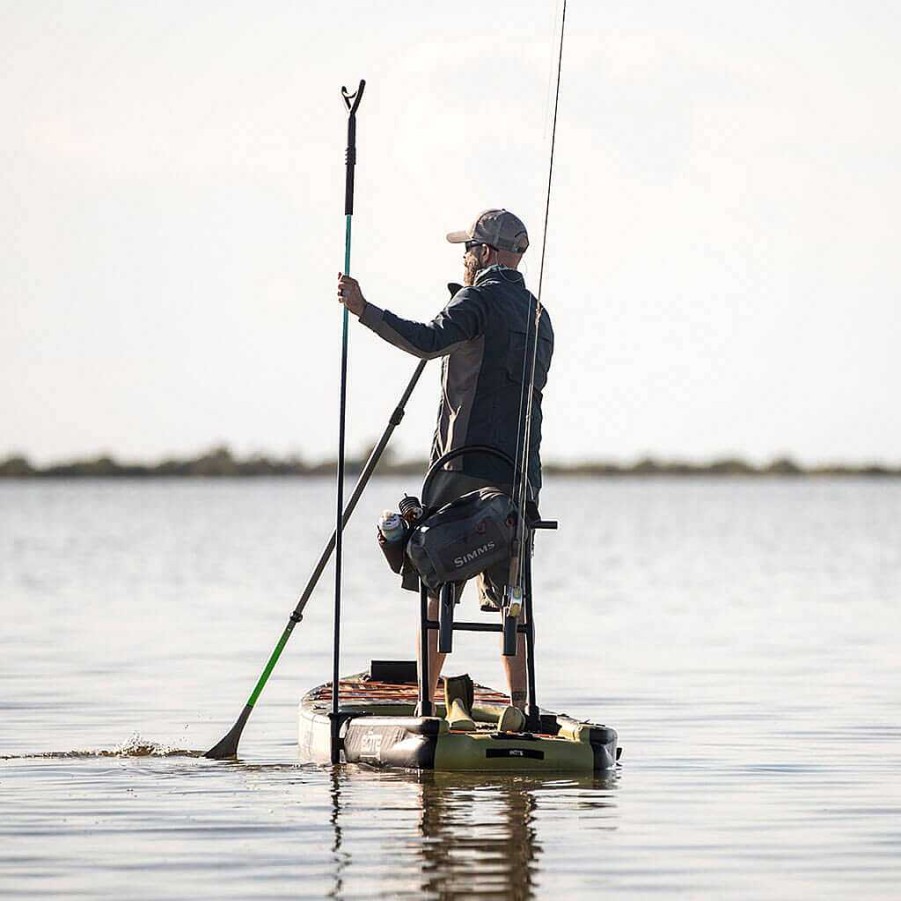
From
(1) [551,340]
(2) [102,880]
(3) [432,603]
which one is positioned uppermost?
(1) [551,340]

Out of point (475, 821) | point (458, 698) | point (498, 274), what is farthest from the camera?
point (458, 698)

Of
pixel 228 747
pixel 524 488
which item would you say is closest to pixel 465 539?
pixel 524 488

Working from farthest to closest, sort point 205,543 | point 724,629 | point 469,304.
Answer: point 205,543 → point 724,629 → point 469,304

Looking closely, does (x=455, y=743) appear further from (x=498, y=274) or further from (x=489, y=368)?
(x=498, y=274)

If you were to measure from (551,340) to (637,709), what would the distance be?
4.34m

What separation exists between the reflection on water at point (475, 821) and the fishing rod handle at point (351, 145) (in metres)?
2.52

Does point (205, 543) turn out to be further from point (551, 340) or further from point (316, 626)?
point (551, 340)

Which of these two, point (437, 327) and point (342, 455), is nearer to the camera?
point (437, 327)

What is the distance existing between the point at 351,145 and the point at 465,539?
6.56ft

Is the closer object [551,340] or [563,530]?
[551,340]

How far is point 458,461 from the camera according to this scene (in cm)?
1057

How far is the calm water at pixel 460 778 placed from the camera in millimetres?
8125

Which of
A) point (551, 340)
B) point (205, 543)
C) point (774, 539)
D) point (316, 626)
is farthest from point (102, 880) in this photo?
point (774, 539)

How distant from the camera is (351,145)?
11062 mm
